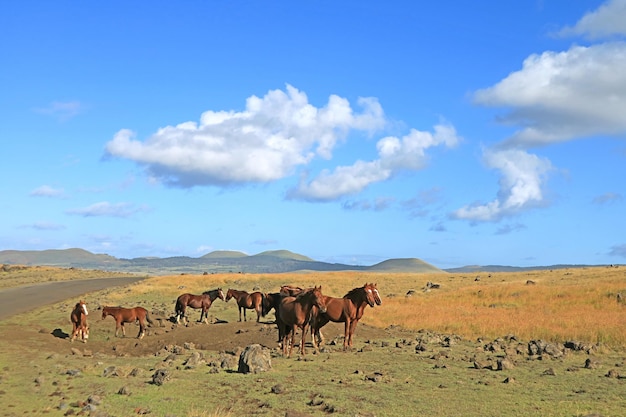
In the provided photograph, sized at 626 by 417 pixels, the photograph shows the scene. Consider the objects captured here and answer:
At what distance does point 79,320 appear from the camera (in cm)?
2408

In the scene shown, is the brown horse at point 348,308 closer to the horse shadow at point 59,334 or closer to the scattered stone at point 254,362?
the scattered stone at point 254,362

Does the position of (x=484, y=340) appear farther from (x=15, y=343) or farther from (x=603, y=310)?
(x=15, y=343)

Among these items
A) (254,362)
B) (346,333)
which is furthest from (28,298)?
(254,362)

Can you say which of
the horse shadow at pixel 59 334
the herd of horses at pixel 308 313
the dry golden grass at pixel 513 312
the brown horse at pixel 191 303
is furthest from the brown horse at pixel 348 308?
the horse shadow at pixel 59 334

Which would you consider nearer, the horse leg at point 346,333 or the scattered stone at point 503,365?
the scattered stone at point 503,365

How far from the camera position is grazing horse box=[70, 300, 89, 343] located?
23755mm

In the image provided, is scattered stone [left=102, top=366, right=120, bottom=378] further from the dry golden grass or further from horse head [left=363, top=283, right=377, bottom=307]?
the dry golden grass

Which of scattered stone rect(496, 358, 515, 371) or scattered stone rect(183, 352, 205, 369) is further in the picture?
scattered stone rect(183, 352, 205, 369)

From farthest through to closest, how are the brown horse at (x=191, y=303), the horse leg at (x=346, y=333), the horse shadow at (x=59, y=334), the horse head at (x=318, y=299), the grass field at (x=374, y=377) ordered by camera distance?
the brown horse at (x=191, y=303) → the horse shadow at (x=59, y=334) → the horse leg at (x=346, y=333) → the horse head at (x=318, y=299) → the grass field at (x=374, y=377)

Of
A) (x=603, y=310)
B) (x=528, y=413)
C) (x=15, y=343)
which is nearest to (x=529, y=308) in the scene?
(x=603, y=310)

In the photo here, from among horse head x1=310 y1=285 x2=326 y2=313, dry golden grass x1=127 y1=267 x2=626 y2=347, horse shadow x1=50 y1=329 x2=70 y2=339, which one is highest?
horse head x1=310 y1=285 x2=326 y2=313

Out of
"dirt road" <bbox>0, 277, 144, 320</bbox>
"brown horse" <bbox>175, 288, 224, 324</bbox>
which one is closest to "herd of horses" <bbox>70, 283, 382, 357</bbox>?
"brown horse" <bbox>175, 288, 224, 324</bbox>

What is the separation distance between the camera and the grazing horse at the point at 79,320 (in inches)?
935

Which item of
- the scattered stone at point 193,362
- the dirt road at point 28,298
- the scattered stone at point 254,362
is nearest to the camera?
the scattered stone at point 254,362
